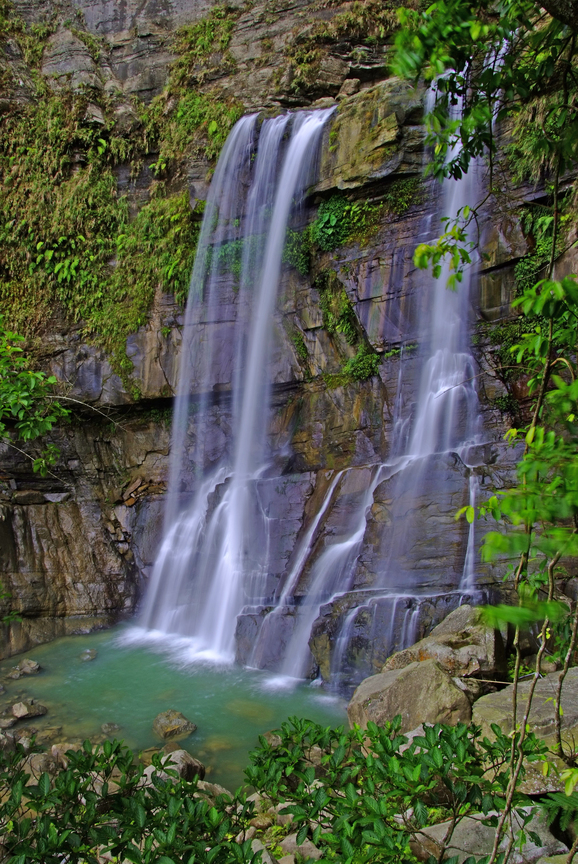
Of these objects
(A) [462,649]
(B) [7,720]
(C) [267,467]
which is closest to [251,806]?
(A) [462,649]

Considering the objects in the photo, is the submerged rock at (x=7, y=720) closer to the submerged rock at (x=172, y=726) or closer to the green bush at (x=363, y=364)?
the submerged rock at (x=172, y=726)

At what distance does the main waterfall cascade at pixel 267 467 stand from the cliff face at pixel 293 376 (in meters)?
0.17

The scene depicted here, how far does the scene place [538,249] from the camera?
9562 millimetres

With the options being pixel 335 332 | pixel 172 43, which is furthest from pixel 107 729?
pixel 172 43

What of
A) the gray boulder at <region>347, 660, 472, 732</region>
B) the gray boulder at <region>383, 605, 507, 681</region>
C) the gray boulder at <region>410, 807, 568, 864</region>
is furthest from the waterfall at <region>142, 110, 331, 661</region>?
the gray boulder at <region>410, 807, 568, 864</region>

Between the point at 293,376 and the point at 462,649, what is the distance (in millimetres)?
6981

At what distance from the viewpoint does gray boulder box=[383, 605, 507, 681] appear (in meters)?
5.70

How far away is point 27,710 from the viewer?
704 cm

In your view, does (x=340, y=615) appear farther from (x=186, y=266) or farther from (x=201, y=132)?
(x=201, y=132)

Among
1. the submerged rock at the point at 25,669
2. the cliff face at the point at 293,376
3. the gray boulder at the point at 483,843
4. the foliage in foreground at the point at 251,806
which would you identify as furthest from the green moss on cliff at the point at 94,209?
the gray boulder at the point at 483,843

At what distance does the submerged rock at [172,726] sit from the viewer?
645 centimetres

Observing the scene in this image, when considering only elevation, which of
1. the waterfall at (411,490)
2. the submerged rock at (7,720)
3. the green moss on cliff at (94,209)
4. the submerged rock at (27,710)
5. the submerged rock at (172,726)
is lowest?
the submerged rock at (7,720)

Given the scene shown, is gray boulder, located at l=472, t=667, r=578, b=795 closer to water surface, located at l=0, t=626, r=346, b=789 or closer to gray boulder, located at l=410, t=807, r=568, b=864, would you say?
gray boulder, located at l=410, t=807, r=568, b=864

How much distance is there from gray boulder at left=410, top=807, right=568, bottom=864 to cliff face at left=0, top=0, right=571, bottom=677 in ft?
17.6
